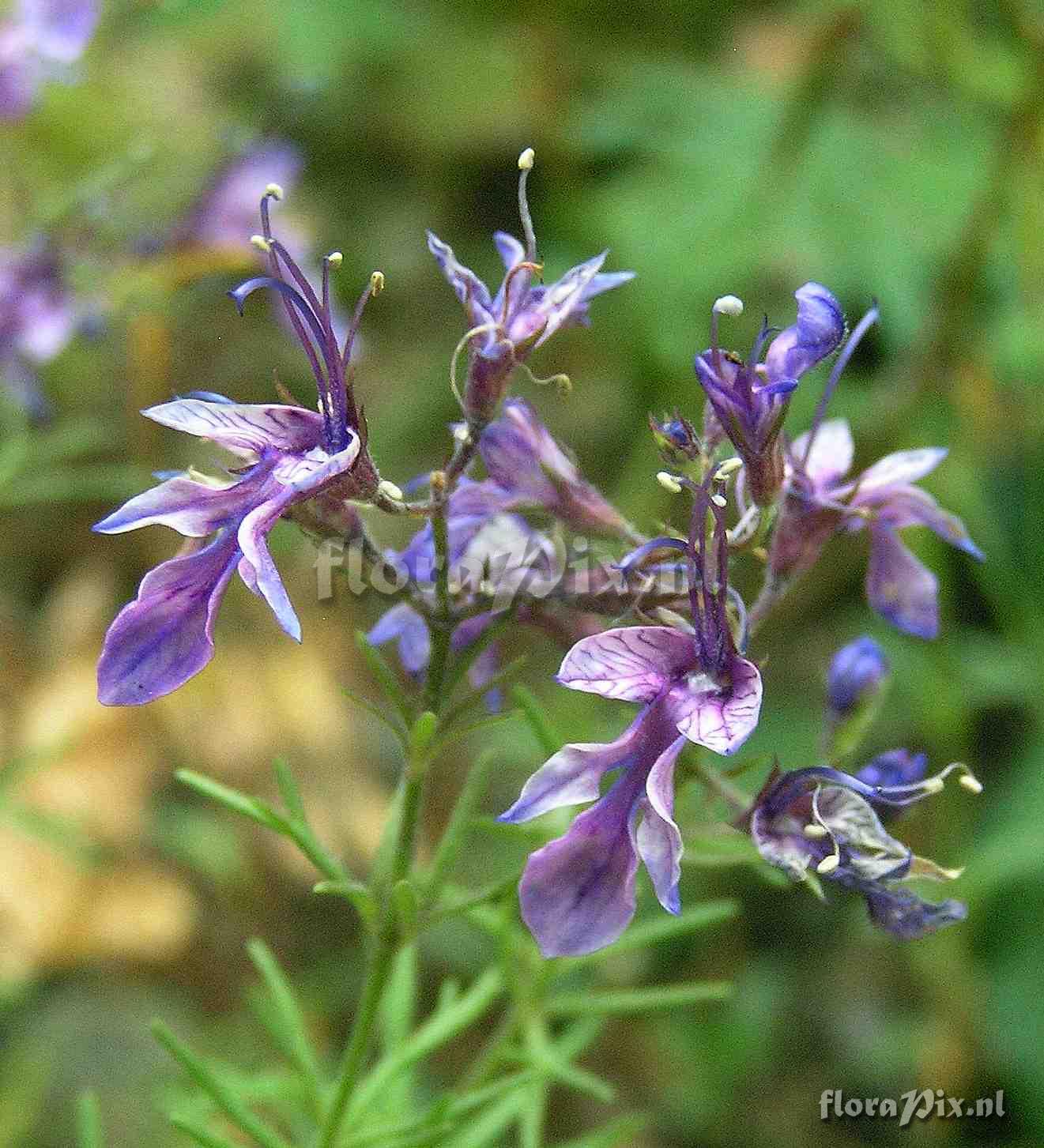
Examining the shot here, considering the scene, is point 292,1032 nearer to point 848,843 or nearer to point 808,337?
point 848,843

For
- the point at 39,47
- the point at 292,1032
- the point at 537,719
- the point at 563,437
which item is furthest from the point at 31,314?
the point at 563,437

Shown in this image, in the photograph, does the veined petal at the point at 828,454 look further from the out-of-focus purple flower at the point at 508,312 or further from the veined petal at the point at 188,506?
the veined petal at the point at 188,506

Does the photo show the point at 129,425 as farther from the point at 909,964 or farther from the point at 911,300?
the point at 909,964

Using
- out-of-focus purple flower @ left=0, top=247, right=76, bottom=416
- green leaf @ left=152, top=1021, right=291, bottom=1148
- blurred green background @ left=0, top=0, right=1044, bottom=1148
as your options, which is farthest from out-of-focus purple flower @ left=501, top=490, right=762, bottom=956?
out-of-focus purple flower @ left=0, top=247, right=76, bottom=416

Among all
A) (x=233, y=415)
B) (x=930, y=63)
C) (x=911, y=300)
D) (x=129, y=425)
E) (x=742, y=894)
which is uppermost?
(x=233, y=415)

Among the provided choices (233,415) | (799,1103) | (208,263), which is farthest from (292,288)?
(799,1103)
